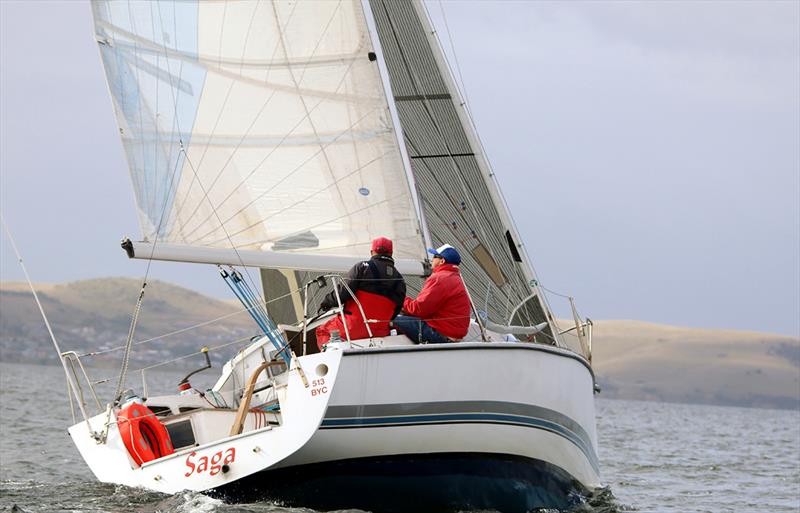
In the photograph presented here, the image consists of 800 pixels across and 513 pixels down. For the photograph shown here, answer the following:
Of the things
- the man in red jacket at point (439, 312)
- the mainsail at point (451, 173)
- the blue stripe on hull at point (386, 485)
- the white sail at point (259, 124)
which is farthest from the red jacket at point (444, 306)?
the mainsail at point (451, 173)

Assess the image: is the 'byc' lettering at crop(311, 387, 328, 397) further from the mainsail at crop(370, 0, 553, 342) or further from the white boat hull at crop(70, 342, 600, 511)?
the mainsail at crop(370, 0, 553, 342)

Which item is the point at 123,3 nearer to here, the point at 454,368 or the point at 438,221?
the point at 438,221

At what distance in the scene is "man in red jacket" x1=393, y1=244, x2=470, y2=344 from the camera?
9414 millimetres

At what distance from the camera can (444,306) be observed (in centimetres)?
946

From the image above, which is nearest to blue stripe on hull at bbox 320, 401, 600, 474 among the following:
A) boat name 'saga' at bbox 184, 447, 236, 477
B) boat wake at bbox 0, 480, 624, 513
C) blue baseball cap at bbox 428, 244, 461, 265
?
boat wake at bbox 0, 480, 624, 513

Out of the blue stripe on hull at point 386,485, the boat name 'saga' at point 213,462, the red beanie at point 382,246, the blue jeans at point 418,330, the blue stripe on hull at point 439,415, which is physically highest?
the red beanie at point 382,246

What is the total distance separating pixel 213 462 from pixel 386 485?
4.17 feet

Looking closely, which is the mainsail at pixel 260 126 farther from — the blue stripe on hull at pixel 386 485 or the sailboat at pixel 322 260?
the blue stripe on hull at pixel 386 485

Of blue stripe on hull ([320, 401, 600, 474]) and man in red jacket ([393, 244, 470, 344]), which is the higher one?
man in red jacket ([393, 244, 470, 344])

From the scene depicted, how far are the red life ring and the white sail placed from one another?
1591 millimetres

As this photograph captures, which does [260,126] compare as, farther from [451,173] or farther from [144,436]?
[144,436]

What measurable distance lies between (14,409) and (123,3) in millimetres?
18365

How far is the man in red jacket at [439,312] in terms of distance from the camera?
9414 millimetres

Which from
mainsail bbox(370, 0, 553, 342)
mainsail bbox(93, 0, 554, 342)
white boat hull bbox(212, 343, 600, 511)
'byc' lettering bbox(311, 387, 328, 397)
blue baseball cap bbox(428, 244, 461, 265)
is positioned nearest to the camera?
'byc' lettering bbox(311, 387, 328, 397)
